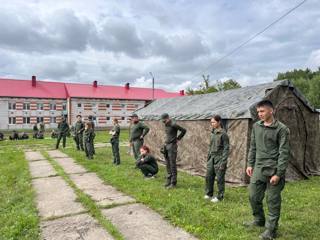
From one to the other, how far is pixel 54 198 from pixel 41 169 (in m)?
4.49

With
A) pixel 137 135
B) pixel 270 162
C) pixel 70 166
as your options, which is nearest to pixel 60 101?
pixel 70 166

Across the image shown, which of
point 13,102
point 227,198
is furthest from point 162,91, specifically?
point 227,198

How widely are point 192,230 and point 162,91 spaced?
179 ft

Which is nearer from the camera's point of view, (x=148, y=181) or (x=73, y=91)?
(x=148, y=181)

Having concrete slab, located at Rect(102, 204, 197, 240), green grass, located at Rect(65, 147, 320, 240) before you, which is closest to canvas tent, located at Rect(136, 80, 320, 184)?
green grass, located at Rect(65, 147, 320, 240)

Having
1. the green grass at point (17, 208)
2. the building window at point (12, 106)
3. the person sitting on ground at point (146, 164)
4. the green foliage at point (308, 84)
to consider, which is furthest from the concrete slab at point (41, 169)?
the building window at point (12, 106)

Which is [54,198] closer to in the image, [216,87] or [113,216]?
[113,216]

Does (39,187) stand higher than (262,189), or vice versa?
(262,189)

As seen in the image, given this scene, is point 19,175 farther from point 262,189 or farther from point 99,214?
point 262,189

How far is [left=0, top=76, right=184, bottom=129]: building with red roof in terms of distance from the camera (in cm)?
4809

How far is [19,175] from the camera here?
10.1 metres

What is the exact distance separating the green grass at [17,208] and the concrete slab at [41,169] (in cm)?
27

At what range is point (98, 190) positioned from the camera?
777 cm

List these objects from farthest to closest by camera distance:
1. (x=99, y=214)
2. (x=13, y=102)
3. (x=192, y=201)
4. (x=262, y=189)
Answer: (x=13, y=102) → (x=192, y=201) → (x=99, y=214) → (x=262, y=189)
